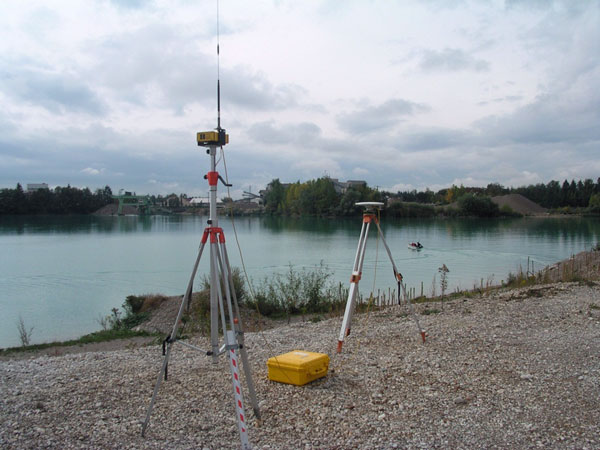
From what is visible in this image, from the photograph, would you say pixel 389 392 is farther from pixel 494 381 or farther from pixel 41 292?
pixel 41 292

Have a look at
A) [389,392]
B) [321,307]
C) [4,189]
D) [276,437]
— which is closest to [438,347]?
[389,392]

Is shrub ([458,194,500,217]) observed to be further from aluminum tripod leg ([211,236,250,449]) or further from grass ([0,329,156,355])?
aluminum tripod leg ([211,236,250,449])

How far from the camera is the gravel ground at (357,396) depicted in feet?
15.9

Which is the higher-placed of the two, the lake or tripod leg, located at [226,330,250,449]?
tripod leg, located at [226,330,250,449]

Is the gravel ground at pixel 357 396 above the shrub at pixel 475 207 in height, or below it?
below

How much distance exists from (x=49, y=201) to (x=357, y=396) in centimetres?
13666

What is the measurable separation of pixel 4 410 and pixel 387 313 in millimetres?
8926

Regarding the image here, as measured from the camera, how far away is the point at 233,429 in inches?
200

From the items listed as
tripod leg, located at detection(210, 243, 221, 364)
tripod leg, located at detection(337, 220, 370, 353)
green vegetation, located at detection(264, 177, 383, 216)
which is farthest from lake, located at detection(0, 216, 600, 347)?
green vegetation, located at detection(264, 177, 383, 216)

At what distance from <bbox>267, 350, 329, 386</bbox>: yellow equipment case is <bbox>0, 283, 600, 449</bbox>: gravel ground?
118 millimetres

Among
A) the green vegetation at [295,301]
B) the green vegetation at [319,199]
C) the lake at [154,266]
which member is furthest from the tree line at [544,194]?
the green vegetation at [295,301]

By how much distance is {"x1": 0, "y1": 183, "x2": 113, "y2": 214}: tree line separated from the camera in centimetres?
11844

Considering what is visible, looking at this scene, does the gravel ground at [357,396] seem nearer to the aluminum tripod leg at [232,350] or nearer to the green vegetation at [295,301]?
the aluminum tripod leg at [232,350]

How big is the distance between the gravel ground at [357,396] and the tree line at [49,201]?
419 ft
